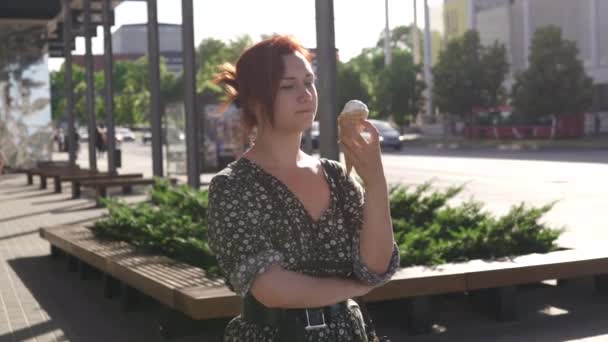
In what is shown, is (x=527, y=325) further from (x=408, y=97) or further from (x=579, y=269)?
(x=408, y=97)

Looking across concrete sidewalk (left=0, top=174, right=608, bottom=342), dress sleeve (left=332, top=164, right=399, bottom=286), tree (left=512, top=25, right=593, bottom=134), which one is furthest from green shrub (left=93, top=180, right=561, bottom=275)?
tree (left=512, top=25, right=593, bottom=134)

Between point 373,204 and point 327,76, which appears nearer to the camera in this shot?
point 373,204

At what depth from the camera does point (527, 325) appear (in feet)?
23.2

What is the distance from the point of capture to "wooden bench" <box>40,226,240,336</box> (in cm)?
599

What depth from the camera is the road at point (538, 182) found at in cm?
1379

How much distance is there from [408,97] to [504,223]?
67.3 meters

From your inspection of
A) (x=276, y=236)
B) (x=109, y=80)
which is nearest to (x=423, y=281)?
(x=276, y=236)

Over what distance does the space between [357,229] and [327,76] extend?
5.95 metres

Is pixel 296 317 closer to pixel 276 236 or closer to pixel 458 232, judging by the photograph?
pixel 276 236

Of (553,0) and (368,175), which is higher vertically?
(553,0)

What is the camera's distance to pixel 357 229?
241cm

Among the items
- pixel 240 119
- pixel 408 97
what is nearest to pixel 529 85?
pixel 408 97

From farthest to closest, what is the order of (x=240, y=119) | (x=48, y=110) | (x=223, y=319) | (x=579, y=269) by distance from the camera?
1. (x=48, y=110)
2. (x=579, y=269)
3. (x=223, y=319)
4. (x=240, y=119)

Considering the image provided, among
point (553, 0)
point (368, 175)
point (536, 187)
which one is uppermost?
point (553, 0)
